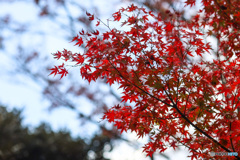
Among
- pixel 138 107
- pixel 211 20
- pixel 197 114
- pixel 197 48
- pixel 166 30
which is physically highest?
pixel 211 20

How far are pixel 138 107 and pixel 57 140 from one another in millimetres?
11284

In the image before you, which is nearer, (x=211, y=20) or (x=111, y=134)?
(x=211, y=20)

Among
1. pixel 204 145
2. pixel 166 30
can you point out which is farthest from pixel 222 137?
pixel 166 30

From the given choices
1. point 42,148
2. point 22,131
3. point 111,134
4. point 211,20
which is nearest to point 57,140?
point 42,148

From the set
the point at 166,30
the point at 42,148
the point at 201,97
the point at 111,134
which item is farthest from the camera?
the point at 42,148

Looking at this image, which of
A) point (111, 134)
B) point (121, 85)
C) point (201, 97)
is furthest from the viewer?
point (111, 134)

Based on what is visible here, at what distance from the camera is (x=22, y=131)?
42.8 ft

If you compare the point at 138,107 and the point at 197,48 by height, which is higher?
the point at 197,48

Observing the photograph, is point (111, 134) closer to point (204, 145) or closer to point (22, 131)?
point (204, 145)

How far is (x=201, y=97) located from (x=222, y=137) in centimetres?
58

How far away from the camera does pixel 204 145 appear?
2.98 m

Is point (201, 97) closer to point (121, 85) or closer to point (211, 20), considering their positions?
point (121, 85)

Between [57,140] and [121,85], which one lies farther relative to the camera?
[57,140]

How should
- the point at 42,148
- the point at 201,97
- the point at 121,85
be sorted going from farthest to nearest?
the point at 42,148 < the point at 201,97 < the point at 121,85
